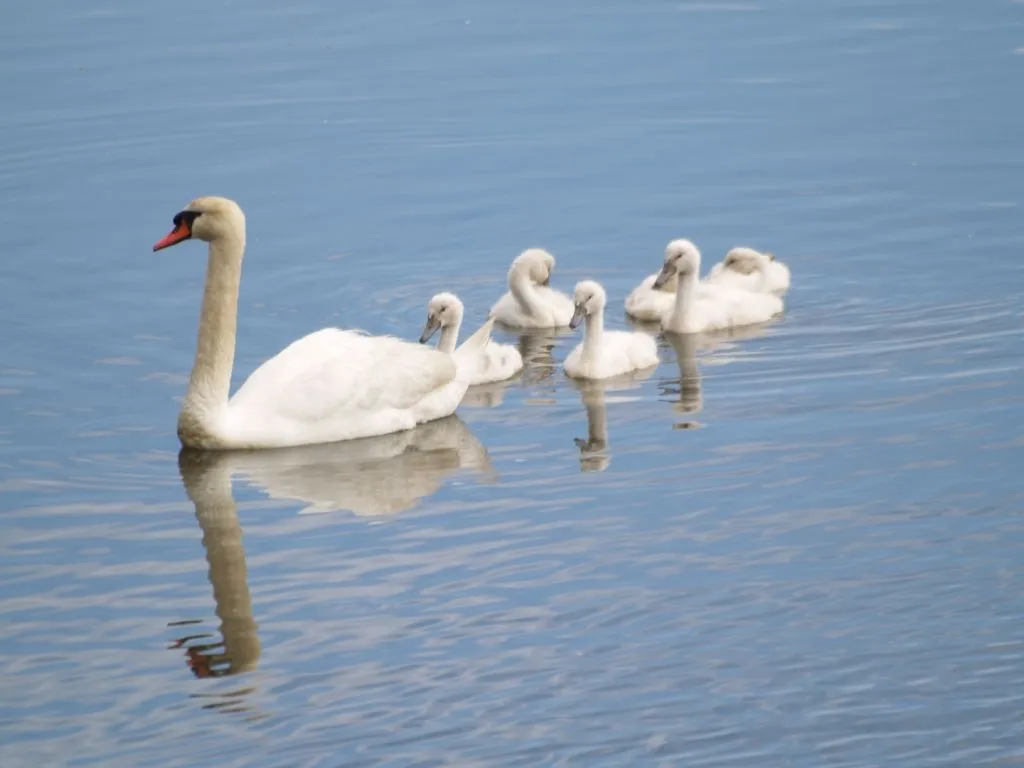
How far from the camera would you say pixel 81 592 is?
11.0 meters

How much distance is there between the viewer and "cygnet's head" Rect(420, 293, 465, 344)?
48.7ft

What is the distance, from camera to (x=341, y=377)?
13492mm

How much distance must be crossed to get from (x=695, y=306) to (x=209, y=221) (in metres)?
3.87

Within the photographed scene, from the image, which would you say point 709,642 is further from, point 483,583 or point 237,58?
point 237,58

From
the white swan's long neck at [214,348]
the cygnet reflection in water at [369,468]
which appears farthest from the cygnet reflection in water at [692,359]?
the white swan's long neck at [214,348]

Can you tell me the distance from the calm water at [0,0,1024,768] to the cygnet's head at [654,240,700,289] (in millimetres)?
571

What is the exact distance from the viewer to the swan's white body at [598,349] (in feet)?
48.2

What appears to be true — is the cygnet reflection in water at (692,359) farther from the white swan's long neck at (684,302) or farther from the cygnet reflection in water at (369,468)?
the cygnet reflection in water at (369,468)

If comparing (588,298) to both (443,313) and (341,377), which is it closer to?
(443,313)

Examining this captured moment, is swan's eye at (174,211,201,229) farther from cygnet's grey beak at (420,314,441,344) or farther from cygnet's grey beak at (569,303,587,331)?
cygnet's grey beak at (569,303,587,331)

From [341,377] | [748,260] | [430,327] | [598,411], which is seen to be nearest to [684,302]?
[748,260]

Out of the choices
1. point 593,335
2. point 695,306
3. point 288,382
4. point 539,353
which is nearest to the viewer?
point 288,382

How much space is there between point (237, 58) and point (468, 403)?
13086 mm

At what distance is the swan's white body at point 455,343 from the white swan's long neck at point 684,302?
1.40 meters
